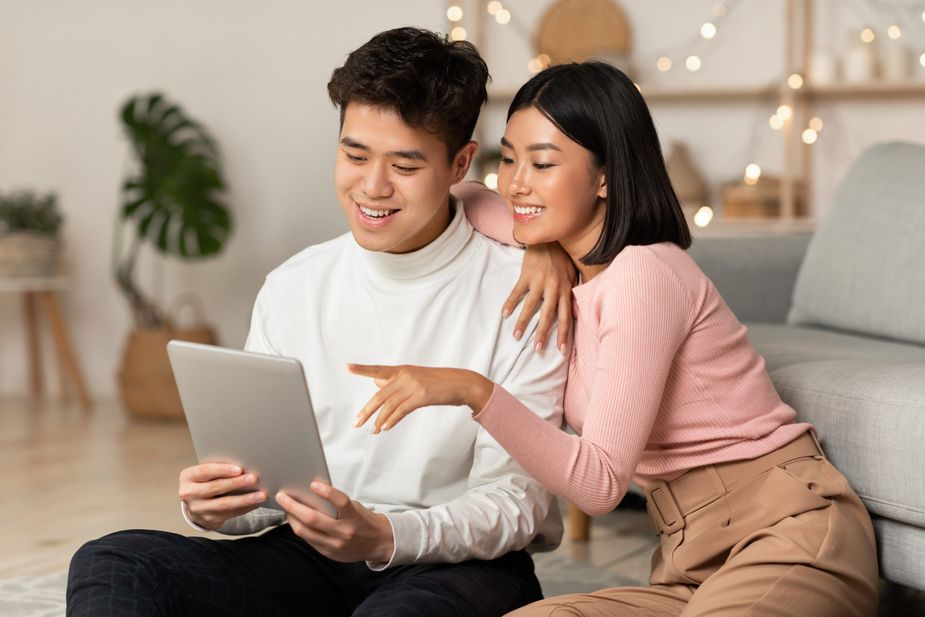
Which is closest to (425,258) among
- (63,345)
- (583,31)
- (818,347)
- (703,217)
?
(818,347)

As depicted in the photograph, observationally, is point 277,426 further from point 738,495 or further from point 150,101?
point 150,101

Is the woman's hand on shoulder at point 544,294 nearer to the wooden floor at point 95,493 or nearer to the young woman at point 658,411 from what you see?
the young woman at point 658,411

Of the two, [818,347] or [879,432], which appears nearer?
[879,432]

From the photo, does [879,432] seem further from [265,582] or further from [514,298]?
[265,582]

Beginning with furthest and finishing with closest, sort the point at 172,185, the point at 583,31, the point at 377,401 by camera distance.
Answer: the point at 583,31
the point at 172,185
the point at 377,401

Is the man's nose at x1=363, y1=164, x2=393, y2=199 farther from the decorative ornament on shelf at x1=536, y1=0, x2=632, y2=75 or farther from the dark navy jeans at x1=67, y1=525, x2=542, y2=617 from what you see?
the decorative ornament on shelf at x1=536, y1=0, x2=632, y2=75

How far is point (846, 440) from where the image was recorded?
66.7 inches

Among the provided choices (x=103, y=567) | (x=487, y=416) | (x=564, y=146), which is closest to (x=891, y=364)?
(x=564, y=146)

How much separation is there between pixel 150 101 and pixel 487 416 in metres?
3.13

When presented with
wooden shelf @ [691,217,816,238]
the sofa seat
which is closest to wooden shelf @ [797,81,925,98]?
wooden shelf @ [691,217,816,238]

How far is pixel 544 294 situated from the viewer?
155cm

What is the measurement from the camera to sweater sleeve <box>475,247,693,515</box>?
52.1 inches

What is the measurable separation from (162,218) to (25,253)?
0.61 meters

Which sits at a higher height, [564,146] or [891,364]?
[564,146]
